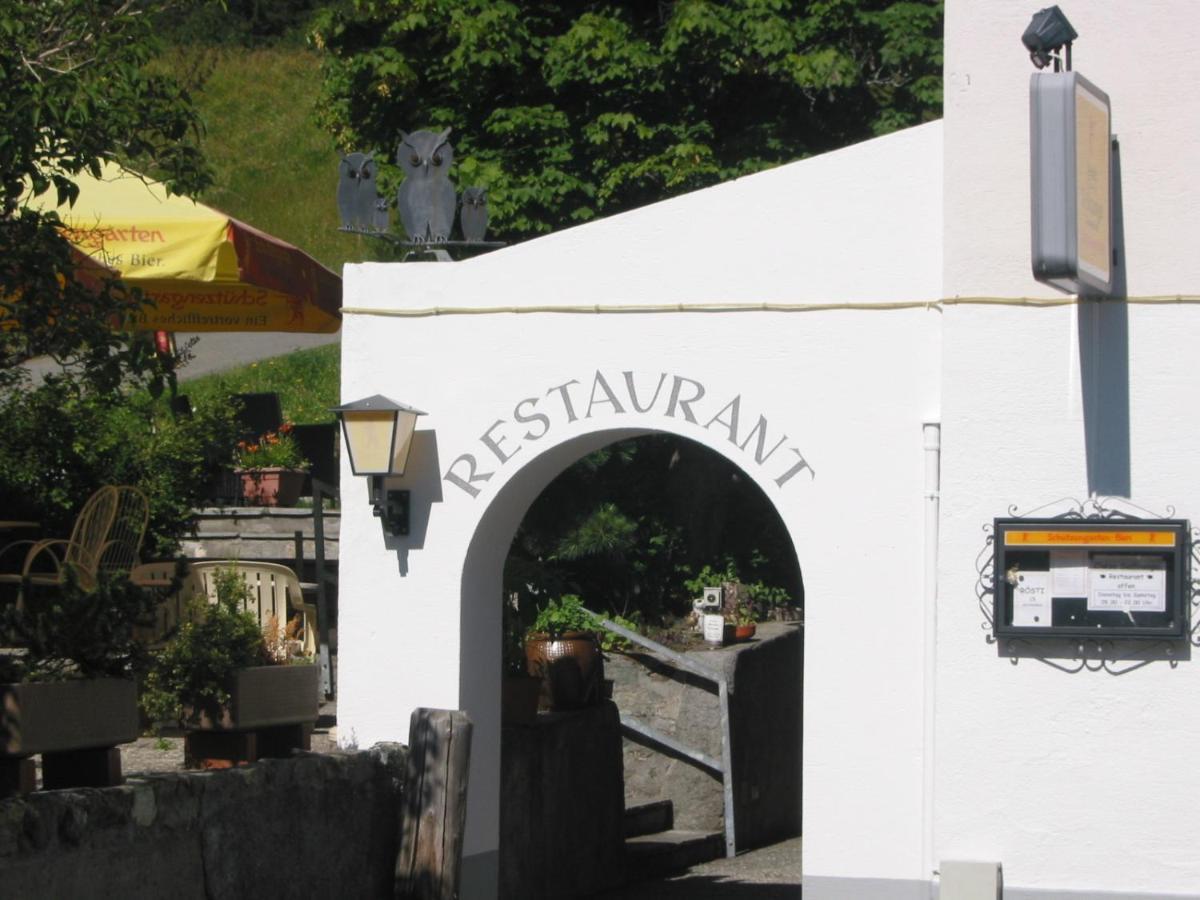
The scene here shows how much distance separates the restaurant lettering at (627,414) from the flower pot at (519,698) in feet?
5.43

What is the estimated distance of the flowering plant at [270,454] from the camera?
13125 millimetres

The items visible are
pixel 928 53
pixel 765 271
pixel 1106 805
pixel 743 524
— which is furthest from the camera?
pixel 743 524

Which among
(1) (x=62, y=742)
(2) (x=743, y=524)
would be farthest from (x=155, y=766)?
(2) (x=743, y=524)

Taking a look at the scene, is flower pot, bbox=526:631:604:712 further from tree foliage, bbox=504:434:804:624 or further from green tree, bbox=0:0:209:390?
green tree, bbox=0:0:209:390

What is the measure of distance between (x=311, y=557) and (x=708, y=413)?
17.5 ft

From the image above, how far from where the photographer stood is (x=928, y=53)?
46.4 ft

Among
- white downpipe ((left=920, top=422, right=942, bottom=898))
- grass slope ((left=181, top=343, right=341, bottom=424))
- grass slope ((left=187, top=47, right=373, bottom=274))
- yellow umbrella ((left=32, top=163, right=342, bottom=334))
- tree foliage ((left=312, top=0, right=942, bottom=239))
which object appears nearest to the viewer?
white downpipe ((left=920, top=422, right=942, bottom=898))

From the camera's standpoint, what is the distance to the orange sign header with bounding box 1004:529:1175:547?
7.15 m

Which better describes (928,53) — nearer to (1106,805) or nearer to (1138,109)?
(1138,109)

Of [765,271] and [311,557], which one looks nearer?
[765,271]

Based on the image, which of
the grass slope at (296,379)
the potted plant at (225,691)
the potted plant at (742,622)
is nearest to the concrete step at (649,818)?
the potted plant at (742,622)

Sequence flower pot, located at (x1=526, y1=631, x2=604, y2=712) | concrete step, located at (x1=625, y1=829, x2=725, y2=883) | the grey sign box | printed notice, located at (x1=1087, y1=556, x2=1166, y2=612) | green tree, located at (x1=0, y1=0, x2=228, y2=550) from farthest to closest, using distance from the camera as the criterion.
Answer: concrete step, located at (x1=625, y1=829, x2=725, y2=883) < flower pot, located at (x1=526, y1=631, x2=604, y2=712) < printed notice, located at (x1=1087, y1=556, x2=1166, y2=612) < the grey sign box < green tree, located at (x1=0, y1=0, x2=228, y2=550)

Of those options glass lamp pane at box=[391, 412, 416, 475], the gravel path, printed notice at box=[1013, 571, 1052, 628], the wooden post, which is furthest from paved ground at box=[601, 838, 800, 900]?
printed notice at box=[1013, 571, 1052, 628]

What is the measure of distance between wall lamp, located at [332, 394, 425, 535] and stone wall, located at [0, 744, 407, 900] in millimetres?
1176
